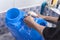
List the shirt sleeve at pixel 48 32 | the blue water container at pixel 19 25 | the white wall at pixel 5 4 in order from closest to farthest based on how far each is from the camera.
Result: the shirt sleeve at pixel 48 32
the blue water container at pixel 19 25
the white wall at pixel 5 4

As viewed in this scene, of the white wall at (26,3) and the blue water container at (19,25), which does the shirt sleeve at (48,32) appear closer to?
the blue water container at (19,25)

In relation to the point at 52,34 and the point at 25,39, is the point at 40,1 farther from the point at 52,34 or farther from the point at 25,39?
the point at 52,34

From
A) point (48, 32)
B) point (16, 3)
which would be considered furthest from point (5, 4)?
point (48, 32)

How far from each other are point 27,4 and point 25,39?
0.45 meters

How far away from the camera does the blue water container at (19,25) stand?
3.81ft

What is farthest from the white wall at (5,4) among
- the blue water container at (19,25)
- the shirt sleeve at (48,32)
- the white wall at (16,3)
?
the shirt sleeve at (48,32)

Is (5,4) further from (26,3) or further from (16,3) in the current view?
(26,3)

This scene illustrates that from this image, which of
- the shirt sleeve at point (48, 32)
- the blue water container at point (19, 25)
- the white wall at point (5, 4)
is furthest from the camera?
the white wall at point (5, 4)

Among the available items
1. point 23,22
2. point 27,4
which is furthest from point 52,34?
point 27,4

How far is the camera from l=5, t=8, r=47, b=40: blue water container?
116cm

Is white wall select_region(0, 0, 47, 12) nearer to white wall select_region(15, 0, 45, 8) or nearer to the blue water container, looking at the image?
white wall select_region(15, 0, 45, 8)

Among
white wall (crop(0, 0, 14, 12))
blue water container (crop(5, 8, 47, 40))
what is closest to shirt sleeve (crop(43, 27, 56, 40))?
blue water container (crop(5, 8, 47, 40))

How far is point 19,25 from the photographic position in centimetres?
118

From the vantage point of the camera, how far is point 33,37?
1.23m
